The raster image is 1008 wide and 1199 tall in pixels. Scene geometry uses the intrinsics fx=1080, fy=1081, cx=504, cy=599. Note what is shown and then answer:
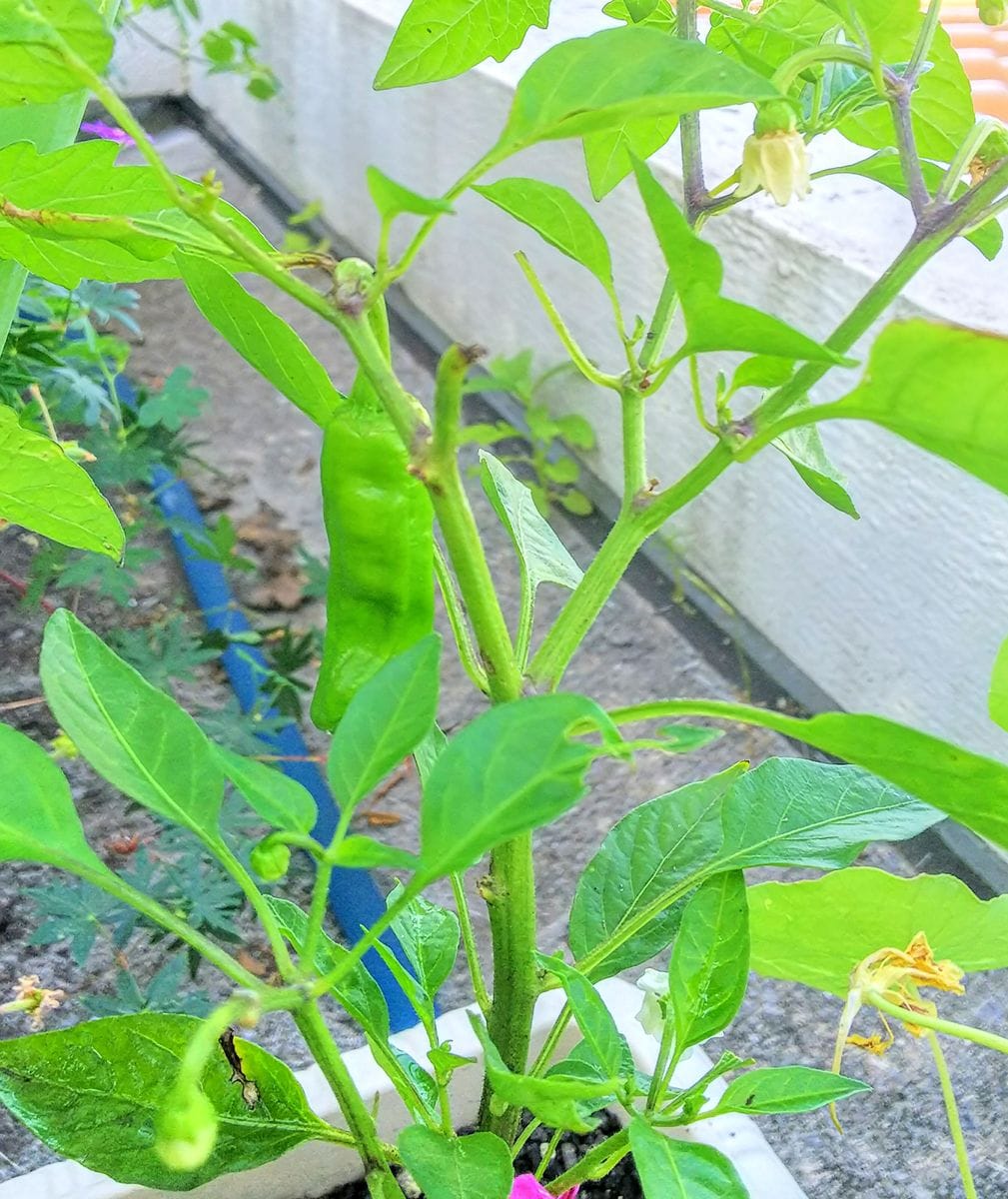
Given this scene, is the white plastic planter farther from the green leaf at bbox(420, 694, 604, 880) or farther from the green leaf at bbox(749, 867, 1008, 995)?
the green leaf at bbox(420, 694, 604, 880)

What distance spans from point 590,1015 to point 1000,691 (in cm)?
15

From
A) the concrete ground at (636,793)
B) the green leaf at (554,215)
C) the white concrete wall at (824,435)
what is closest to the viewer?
the green leaf at (554,215)

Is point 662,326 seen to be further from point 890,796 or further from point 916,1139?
point 916,1139

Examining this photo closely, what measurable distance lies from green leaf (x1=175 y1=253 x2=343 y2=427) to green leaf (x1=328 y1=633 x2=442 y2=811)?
0.09 metres

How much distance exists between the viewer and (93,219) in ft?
0.82

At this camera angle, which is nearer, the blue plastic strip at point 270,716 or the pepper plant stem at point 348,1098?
the pepper plant stem at point 348,1098

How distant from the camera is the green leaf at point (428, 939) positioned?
1.27 ft

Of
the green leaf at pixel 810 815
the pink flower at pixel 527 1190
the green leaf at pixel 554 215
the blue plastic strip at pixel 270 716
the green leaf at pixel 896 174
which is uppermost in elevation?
the green leaf at pixel 896 174

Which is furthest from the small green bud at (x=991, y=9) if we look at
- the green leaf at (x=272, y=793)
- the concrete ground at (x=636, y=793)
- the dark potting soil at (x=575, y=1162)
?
the concrete ground at (x=636, y=793)

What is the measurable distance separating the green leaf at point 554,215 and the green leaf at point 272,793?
15 cm

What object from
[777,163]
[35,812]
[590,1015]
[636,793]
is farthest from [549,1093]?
[636,793]

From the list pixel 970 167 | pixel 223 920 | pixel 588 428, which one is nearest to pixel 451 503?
pixel 970 167

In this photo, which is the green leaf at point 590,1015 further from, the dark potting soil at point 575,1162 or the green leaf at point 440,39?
the green leaf at point 440,39

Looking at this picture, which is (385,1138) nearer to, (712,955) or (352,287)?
(712,955)
